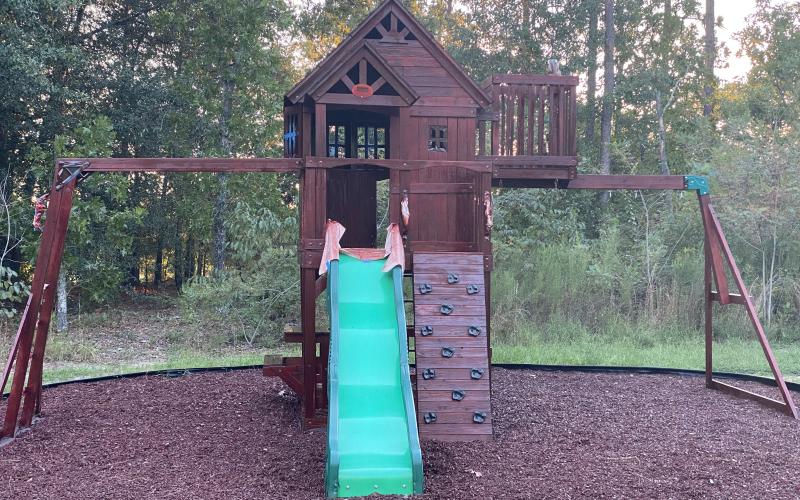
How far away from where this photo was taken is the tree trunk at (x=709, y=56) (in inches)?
737

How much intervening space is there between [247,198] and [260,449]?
8.85 m

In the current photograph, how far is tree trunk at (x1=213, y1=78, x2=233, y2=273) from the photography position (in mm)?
13891

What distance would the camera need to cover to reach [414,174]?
711 centimetres

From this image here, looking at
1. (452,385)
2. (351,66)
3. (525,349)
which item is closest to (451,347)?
(452,385)

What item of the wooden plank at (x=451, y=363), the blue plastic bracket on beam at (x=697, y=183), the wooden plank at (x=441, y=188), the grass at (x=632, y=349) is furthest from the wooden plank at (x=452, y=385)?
the grass at (x=632, y=349)

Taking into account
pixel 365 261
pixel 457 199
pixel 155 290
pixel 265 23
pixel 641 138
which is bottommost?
pixel 155 290

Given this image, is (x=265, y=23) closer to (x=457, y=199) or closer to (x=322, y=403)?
(x=457, y=199)

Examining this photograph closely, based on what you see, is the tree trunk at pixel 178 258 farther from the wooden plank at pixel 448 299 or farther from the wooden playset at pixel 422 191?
the wooden plank at pixel 448 299

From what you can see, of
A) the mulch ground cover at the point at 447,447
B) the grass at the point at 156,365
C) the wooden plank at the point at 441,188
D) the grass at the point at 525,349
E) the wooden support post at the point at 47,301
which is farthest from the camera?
the grass at the point at 525,349

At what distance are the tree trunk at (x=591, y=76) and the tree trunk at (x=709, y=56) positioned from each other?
3014 millimetres

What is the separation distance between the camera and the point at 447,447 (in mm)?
5473

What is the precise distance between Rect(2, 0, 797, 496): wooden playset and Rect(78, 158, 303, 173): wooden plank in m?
0.01

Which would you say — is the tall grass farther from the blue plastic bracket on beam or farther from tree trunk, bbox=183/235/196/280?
tree trunk, bbox=183/235/196/280

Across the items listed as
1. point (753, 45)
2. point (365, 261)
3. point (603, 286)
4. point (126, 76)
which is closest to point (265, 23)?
point (126, 76)
